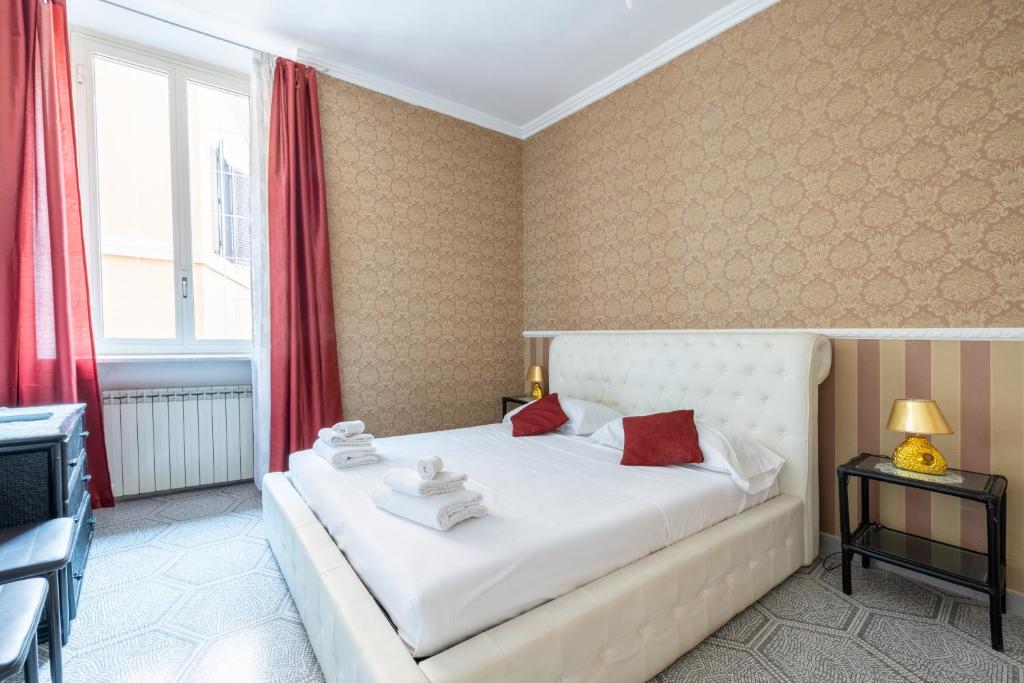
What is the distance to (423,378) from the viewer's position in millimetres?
4027

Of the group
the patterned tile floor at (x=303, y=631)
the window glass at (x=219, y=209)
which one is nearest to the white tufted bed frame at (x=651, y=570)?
the patterned tile floor at (x=303, y=631)

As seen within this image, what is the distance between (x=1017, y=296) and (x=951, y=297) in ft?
0.67

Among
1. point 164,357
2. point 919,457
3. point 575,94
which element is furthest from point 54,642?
point 575,94

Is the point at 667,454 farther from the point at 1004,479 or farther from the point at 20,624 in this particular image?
the point at 20,624

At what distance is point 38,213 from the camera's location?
2695mm

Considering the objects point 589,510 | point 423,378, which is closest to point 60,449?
point 589,510

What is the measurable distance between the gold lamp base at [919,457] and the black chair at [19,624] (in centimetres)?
297

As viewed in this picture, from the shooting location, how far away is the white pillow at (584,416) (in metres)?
3.06

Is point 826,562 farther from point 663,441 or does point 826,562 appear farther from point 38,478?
point 38,478

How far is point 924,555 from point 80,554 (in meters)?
3.84

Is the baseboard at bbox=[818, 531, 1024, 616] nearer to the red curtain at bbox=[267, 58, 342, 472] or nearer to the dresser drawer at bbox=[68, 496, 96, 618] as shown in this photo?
the red curtain at bbox=[267, 58, 342, 472]

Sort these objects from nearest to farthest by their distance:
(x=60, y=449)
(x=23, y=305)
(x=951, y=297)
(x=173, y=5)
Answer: (x=60, y=449), (x=951, y=297), (x=23, y=305), (x=173, y=5)

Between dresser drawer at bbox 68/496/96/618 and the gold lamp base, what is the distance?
348cm

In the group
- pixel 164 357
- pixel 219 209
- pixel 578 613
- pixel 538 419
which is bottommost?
pixel 578 613
